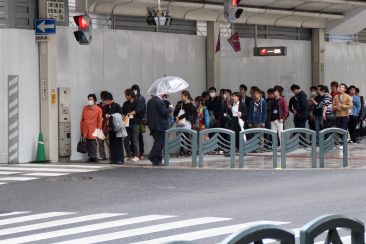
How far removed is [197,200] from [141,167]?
22.5 feet

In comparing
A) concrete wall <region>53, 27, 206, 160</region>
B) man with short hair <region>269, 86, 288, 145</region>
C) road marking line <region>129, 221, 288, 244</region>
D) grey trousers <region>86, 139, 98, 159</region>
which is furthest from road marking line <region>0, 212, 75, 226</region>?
man with short hair <region>269, 86, 288, 145</region>

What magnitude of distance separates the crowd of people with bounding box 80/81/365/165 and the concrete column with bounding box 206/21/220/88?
0.69m

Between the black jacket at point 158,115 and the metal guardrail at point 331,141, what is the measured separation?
3.55 meters

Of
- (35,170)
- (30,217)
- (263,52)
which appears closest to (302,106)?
(263,52)

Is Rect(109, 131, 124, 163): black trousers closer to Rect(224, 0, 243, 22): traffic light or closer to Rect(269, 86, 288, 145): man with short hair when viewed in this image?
Rect(224, 0, 243, 22): traffic light

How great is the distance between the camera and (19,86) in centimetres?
2361

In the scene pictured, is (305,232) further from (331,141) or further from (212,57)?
(212,57)

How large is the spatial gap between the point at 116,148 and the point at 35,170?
7.42 feet

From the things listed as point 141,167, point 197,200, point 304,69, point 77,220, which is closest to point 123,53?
point 141,167

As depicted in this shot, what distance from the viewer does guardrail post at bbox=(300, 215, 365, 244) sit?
536cm

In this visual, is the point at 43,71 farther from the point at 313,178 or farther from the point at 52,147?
the point at 313,178

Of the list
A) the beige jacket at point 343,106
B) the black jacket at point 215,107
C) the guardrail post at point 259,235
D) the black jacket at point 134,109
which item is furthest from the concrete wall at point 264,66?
the guardrail post at point 259,235

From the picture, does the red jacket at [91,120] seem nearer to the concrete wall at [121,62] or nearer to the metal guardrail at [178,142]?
the concrete wall at [121,62]

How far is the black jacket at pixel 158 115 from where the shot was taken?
22250 millimetres
